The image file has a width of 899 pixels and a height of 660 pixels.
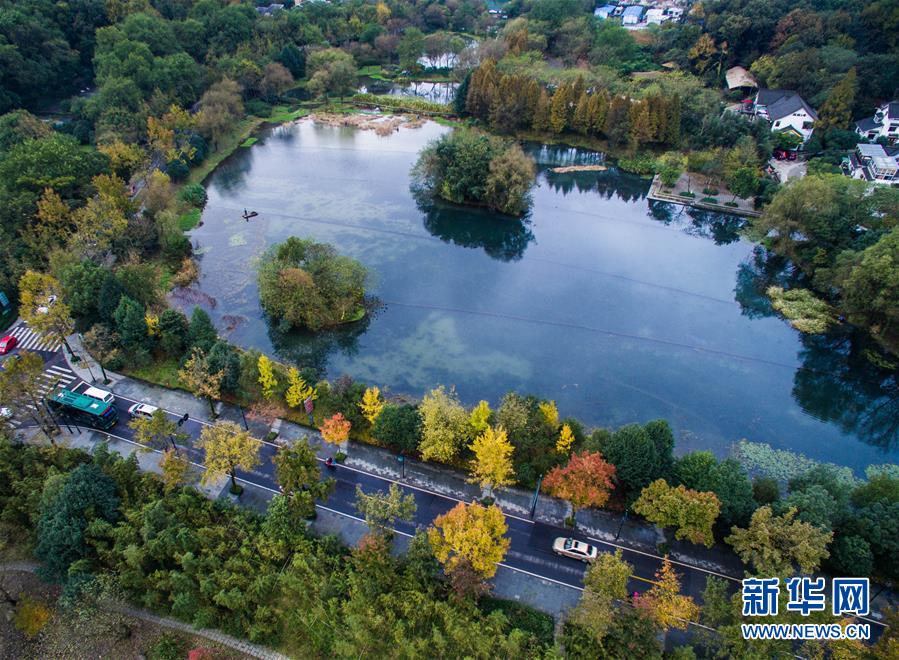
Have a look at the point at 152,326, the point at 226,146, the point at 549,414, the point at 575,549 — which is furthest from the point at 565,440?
the point at 226,146

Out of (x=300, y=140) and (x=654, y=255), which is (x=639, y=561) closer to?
(x=654, y=255)

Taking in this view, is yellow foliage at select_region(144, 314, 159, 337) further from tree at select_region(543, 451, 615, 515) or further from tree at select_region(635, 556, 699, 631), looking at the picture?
tree at select_region(635, 556, 699, 631)

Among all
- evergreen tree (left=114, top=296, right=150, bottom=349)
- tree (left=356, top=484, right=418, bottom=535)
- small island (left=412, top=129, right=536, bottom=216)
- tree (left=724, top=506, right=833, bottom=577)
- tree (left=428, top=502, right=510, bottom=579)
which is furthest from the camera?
small island (left=412, top=129, right=536, bottom=216)

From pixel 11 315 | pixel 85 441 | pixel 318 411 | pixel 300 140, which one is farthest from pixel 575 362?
pixel 300 140

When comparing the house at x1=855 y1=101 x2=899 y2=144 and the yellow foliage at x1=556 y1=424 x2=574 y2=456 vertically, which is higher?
the house at x1=855 y1=101 x2=899 y2=144

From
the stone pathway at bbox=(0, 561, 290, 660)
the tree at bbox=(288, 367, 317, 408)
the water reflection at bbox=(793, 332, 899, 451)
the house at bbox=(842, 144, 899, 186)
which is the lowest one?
the water reflection at bbox=(793, 332, 899, 451)

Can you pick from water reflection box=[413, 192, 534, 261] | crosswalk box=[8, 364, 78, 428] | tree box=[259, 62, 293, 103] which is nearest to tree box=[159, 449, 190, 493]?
crosswalk box=[8, 364, 78, 428]
